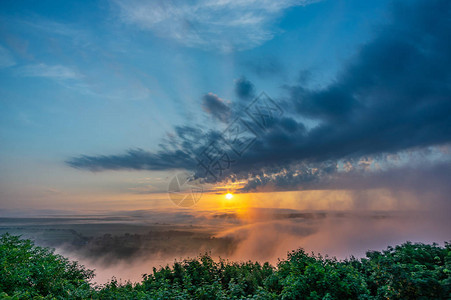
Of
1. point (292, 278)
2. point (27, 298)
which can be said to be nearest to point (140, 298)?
point (27, 298)

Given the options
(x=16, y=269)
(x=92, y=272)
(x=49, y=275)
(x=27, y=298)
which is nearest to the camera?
(x=27, y=298)

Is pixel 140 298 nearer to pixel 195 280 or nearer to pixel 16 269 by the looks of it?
pixel 16 269

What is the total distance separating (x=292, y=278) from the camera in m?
10.6

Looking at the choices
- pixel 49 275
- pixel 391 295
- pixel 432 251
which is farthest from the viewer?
pixel 432 251

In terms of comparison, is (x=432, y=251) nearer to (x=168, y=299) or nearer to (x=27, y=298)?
(x=168, y=299)

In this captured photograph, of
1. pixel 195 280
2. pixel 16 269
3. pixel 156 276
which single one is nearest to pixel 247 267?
pixel 195 280

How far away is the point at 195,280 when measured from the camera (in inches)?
907

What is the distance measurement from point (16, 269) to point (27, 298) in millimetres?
2738

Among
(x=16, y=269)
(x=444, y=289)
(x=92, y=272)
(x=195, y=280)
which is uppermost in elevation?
(x=444, y=289)

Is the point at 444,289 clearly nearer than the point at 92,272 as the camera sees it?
Yes

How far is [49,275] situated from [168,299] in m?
7.12

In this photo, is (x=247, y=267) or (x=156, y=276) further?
(x=247, y=267)

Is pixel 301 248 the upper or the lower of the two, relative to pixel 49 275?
upper

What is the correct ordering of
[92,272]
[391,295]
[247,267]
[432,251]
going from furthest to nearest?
[92,272], [247,267], [432,251], [391,295]
